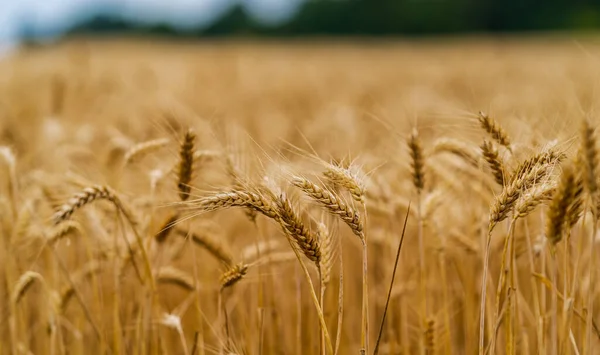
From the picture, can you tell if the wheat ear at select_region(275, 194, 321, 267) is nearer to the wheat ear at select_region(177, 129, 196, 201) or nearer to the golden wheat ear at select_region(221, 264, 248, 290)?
the golden wheat ear at select_region(221, 264, 248, 290)

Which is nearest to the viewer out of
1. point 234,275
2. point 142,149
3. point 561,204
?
point 561,204

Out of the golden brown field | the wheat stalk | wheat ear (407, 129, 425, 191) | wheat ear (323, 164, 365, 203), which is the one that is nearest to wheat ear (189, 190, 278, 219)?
the golden brown field

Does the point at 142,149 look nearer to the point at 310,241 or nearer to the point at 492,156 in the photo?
the point at 310,241

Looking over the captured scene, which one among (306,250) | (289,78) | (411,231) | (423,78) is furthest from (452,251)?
(423,78)

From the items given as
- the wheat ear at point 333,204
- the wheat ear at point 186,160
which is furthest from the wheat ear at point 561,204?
the wheat ear at point 186,160

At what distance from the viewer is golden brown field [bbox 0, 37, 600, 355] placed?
1.23 metres

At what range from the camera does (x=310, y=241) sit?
1.17m

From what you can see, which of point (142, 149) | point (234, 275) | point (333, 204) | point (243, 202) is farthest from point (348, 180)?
point (142, 149)

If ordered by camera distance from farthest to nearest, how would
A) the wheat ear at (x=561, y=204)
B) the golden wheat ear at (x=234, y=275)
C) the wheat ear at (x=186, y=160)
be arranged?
the wheat ear at (x=186, y=160)
the golden wheat ear at (x=234, y=275)
the wheat ear at (x=561, y=204)

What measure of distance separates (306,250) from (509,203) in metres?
0.41

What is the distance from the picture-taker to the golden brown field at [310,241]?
1.23 meters

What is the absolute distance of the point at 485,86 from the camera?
8.98 m

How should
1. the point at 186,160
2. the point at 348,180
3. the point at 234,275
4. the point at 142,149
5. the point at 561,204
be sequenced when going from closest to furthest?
the point at 561,204 < the point at 348,180 < the point at 234,275 < the point at 186,160 < the point at 142,149

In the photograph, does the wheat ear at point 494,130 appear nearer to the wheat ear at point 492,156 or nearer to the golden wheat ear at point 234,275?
the wheat ear at point 492,156
